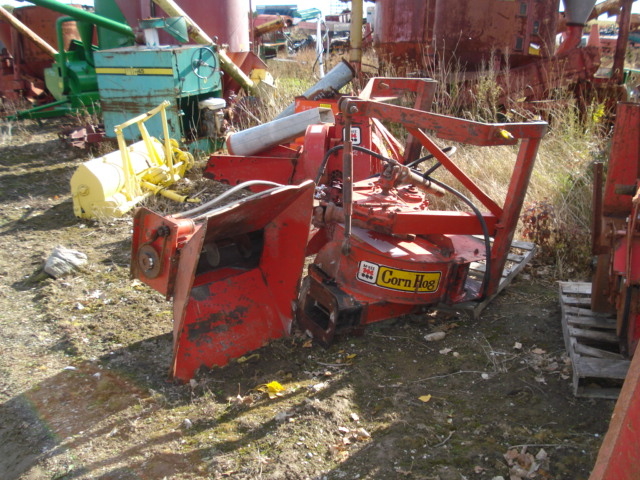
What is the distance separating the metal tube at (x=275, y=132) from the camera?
477 cm

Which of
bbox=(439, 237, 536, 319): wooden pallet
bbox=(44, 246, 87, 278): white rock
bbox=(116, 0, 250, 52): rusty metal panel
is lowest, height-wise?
bbox=(44, 246, 87, 278): white rock

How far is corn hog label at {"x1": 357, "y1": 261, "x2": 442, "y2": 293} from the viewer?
3102mm

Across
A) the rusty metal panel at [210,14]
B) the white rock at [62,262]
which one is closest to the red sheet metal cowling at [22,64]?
the rusty metal panel at [210,14]

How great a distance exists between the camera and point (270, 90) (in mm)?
8016

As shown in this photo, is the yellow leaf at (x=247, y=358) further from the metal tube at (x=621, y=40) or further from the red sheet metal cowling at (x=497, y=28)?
the metal tube at (x=621, y=40)

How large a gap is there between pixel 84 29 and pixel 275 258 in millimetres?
6516

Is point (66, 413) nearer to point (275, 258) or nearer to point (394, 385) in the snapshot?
point (275, 258)

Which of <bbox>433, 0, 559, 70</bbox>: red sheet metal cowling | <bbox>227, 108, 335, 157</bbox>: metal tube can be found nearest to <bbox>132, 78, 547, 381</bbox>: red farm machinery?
<bbox>227, 108, 335, 157</bbox>: metal tube

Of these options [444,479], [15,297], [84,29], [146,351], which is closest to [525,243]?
[444,479]

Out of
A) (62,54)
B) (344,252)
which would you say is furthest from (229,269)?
(62,54)

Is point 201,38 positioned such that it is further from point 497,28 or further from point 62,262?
point 62,262

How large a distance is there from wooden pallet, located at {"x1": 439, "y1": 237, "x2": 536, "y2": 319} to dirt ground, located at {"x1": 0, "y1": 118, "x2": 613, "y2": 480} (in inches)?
3.4

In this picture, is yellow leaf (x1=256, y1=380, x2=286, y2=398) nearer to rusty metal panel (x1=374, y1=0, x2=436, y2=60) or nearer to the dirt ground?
the dirt ground

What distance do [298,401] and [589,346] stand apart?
157 centimetres
